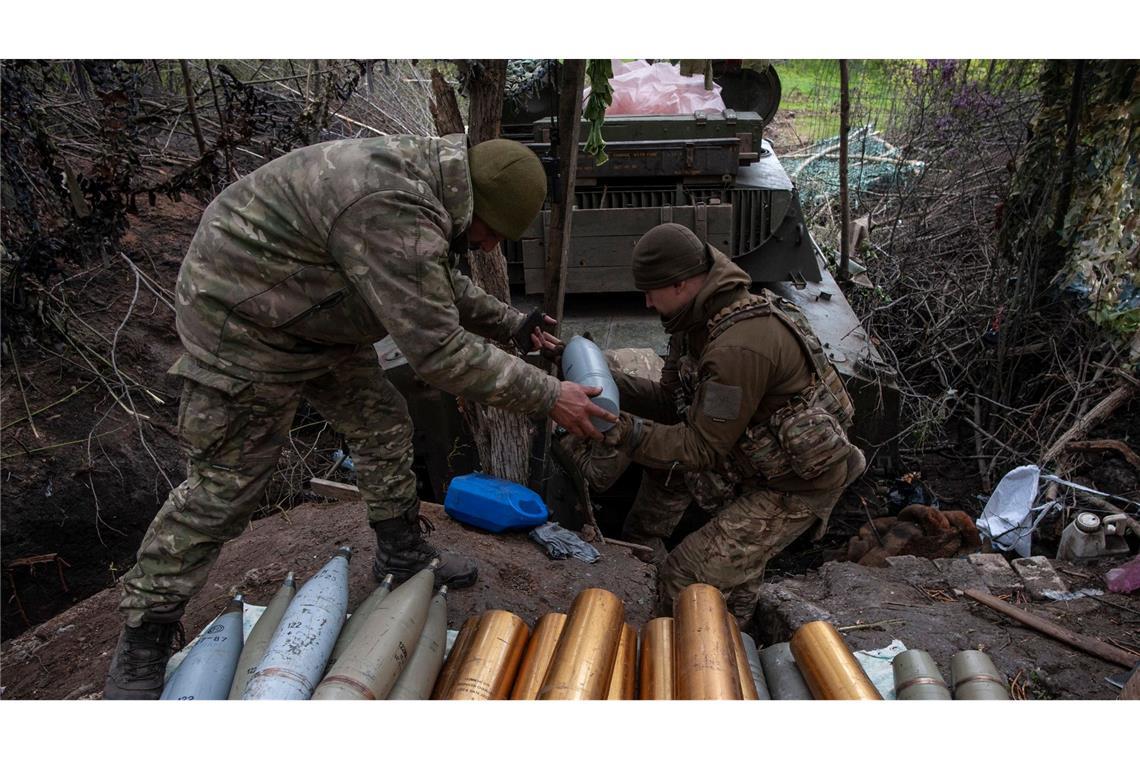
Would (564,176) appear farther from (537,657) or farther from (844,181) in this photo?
(844,181)

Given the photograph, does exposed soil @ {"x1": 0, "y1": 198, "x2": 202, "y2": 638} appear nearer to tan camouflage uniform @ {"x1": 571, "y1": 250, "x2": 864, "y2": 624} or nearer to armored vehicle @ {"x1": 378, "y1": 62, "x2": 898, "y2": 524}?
armored vehicle @ {"x1": 378, "y1": 62, "x2": 898, "y2": 524}

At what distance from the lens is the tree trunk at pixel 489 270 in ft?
10.8

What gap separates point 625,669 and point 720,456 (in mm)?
1164

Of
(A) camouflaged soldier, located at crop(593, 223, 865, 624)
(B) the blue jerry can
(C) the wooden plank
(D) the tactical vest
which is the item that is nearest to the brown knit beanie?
(A) camouflaged soldier, located at crop(593, 223, 865, 624)

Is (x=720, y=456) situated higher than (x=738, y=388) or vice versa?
(x=738, y=388)

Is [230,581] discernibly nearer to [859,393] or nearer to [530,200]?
[530,200]

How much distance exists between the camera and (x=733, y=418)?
10.6 ft

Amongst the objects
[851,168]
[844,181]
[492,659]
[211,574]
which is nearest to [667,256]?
[492,659]

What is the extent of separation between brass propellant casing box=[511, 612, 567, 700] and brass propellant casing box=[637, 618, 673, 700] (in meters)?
0.29

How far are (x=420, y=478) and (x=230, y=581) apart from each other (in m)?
1.87

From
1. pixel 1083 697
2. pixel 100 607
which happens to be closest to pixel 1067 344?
pixel 1083 697

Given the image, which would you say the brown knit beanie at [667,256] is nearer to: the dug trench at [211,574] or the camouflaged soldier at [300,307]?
the camouflaged soldier at [300,307]

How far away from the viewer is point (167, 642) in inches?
106

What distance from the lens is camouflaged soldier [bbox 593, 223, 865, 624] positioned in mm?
3264
